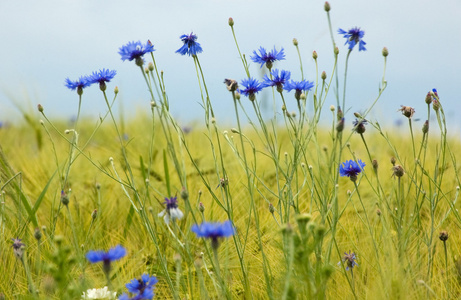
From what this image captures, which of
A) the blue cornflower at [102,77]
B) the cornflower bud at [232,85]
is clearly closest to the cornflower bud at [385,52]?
the cornflower bud at [232,85]

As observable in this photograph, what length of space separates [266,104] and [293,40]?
19 centimetres

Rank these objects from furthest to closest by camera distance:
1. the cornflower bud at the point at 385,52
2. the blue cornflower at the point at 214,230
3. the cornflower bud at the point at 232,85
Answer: the cornflower bud at the point at 385,52 < the cornflower bud at the point at 232,85 < the blue cornflower at the point at 214,230

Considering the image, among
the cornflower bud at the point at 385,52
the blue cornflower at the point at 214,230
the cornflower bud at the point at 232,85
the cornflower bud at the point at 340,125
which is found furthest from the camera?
the cornflower bud at the point at 385,52

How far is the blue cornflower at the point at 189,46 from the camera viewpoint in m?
1.31

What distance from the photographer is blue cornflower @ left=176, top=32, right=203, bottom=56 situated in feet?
4.30

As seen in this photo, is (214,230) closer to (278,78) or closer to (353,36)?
(278,78)

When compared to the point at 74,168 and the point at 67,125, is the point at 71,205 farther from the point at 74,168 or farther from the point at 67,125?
the point at 67,125

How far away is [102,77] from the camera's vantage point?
1341mm

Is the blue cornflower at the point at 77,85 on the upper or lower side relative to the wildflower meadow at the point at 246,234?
upper

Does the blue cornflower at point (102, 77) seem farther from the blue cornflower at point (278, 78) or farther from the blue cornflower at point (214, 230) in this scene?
the blue cornflower at point (214, 230)

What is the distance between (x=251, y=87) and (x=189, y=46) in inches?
7.7

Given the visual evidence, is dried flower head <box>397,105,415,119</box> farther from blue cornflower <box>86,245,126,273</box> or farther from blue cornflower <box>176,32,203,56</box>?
blue cornflower <box>86,245,126,273</box>

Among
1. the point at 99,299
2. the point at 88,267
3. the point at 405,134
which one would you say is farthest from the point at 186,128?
the point at 99,299

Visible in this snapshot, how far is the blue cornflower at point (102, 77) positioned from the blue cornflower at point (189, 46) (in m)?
0.18
